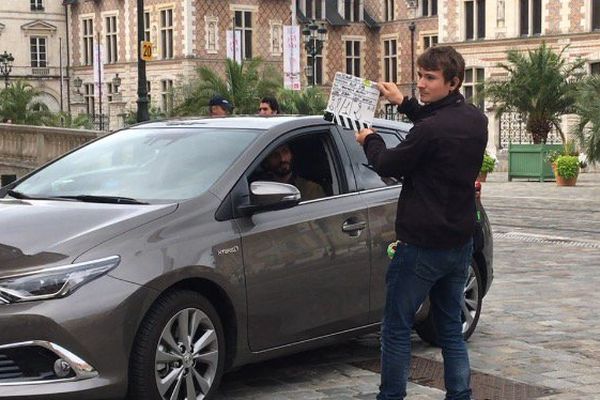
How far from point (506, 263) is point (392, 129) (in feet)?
19.1

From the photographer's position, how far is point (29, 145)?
101 ft

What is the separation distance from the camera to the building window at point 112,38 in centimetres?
7488

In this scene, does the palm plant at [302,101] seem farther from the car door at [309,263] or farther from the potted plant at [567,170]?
the car door at [309,263]

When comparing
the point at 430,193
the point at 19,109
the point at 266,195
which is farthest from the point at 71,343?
the point at 19,109

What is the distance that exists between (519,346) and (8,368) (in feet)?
13.8

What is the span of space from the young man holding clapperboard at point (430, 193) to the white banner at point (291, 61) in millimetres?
36768

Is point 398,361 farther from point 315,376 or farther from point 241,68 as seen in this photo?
point 241,68

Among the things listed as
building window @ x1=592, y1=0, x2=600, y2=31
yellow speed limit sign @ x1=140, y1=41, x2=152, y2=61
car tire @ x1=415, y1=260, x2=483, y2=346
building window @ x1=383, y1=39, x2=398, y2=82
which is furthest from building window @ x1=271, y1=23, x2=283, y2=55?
car tire @ x1=415, y1=260, x2=483, y2=346

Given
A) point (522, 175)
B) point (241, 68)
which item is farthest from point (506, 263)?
point (241, 68)

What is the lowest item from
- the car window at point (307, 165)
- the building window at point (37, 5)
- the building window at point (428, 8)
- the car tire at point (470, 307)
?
the car tire at point (470, 307)

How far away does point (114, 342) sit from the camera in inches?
228

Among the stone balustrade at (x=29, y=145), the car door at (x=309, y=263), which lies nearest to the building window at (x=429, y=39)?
the stone balustrade at (x=29, y=145)

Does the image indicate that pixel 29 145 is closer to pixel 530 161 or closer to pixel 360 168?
pixel 530 161

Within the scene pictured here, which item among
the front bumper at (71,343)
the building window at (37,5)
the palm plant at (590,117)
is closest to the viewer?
the front bumper at (71,343)
